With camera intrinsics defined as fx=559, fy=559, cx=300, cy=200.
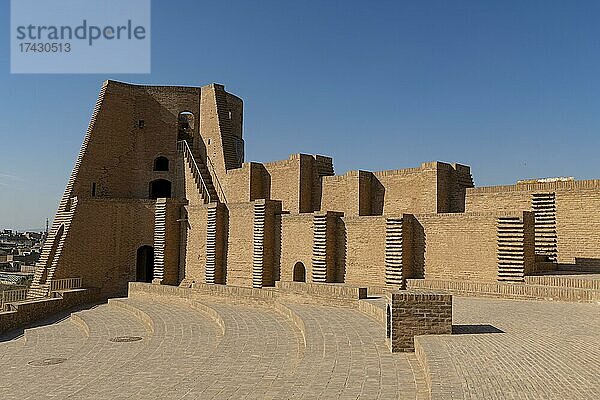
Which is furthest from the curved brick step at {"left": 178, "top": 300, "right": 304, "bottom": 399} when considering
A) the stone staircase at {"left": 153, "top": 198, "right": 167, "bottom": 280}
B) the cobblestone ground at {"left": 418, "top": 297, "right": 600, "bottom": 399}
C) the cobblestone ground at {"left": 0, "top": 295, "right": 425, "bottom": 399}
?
the stone staircase at {"left": 153, "top": 198, "right": 167, "bottom": 280}

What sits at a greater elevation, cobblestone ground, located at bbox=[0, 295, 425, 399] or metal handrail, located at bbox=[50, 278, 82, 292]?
cobblestone ground, located at bbox=[0, 295, 425, 399]

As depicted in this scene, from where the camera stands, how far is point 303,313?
40.2 ft

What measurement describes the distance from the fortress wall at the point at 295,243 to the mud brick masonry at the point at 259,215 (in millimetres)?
52

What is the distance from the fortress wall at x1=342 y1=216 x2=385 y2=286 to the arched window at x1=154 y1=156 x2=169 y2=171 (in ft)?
44.2

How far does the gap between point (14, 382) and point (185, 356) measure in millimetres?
3124

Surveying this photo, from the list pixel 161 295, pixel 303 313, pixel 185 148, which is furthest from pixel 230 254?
pixel 303 313

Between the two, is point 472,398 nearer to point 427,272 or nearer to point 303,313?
point 303,313

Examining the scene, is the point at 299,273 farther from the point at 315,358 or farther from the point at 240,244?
the point at 315,358

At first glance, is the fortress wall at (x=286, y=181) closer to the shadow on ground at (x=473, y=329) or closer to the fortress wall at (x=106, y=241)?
the fortress wall at (x=106, y=241)

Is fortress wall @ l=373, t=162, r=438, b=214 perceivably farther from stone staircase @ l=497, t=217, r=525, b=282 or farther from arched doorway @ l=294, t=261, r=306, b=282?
stone staircase @ l=497, t=217, r=525, b=282

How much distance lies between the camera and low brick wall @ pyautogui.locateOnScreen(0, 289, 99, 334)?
1872 centimetres

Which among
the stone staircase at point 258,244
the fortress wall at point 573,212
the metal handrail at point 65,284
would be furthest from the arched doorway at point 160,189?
the fortress wall at point 573,212

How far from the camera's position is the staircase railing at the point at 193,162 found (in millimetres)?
25719

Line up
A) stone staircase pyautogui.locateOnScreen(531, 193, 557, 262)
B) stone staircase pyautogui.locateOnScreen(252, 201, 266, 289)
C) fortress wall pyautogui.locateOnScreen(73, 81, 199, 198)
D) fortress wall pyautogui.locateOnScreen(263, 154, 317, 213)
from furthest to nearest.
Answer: fortress wall pyautogui.locateOnScreen(73, 81, 199, 198), fortress wall pyautogui.locateOnScreen(263, 154, 317, 213), stone staircase pyautogui.locateOnScreen(252, 201, 266, 289), stone staircase pyautogui.locateOnScreen(531, 193, 557, 262)
